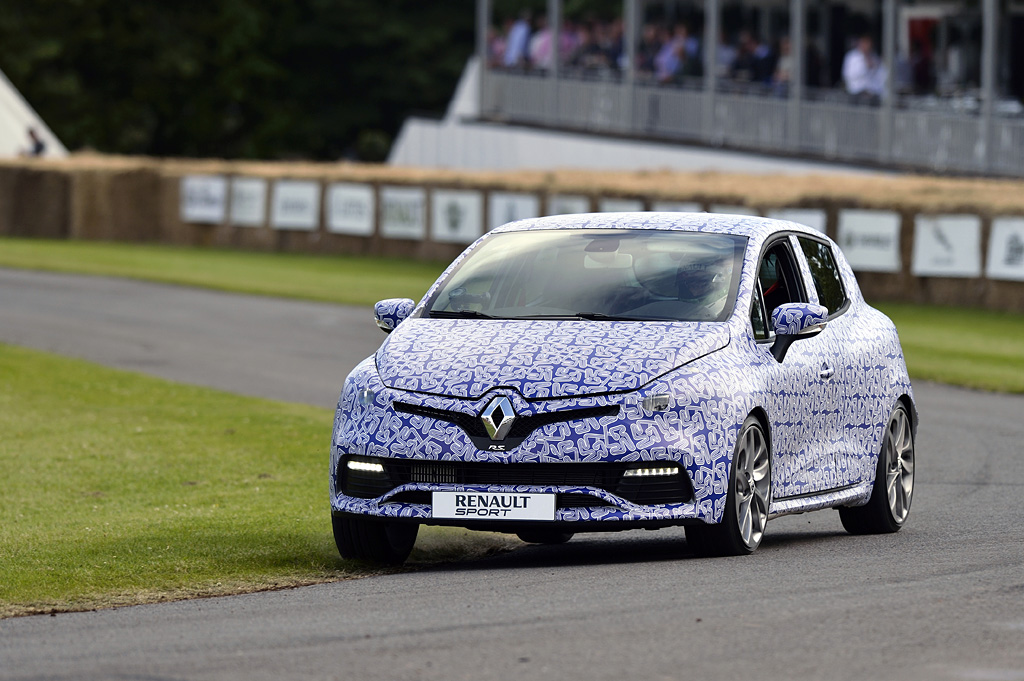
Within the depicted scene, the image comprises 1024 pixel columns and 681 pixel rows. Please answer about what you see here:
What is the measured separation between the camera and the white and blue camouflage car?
840 cm

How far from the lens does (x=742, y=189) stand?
31688 mm

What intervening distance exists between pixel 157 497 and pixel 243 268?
25193mm

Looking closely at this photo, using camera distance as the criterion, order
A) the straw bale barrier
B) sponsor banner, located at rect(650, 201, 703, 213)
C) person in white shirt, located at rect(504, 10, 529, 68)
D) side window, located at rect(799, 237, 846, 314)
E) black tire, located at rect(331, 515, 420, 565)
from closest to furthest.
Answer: black tire, located at rect(331, 515, 420, 565)
side window, located at rect(799, 237, 846, 314)
the straw bale barrier
sponsor banner, located at rect(650, 201, 703, 213)
person in white shirt, located at rect(504, 10, 529, 68)

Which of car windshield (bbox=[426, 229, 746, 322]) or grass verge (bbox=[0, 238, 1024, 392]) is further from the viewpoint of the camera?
grass verge (bbox=[0, 238, 1024, 392])

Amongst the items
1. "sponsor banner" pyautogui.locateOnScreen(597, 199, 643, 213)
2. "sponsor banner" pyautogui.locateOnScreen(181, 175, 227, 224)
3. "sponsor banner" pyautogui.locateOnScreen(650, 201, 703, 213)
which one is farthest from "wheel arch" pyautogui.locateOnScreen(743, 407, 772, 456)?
"sponsor banner" pyautogui.locateOnScreen(181, 175, 227, 224)

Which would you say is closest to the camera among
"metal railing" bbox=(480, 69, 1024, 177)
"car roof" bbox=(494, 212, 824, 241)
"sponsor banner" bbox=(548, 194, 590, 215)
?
"car roof" bbox=(494, 212, 824, 241)

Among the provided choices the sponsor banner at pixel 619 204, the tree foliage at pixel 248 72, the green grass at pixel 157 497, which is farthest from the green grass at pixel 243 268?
the tree foliage at pixel 248 72

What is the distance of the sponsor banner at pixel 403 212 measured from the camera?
1506 inches

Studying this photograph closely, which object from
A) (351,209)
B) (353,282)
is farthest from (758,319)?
(351,209)

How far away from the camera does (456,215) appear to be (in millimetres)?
37188

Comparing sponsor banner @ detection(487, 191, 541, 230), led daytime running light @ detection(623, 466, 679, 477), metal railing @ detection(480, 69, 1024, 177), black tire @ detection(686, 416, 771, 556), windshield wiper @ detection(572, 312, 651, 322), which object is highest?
windshield wiper @ detection(572, 312, 651, 322)

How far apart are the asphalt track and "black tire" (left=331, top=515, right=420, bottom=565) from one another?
288 millimetres

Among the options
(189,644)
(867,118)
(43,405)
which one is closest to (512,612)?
(189,644)

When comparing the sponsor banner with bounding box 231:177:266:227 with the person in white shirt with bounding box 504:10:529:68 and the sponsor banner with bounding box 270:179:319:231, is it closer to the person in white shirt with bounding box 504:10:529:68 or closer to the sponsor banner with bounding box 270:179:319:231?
the sponsor banner with bounding box 270:179:319:231
